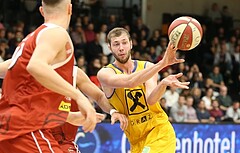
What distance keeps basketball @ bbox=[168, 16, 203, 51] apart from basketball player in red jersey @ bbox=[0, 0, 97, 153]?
1.45 metres

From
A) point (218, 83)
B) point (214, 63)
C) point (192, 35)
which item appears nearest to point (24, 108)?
point (192, 35)

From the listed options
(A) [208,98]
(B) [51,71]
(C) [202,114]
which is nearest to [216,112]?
(A) [208,98]

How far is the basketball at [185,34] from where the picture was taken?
5359mm

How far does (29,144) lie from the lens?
411 centimetres

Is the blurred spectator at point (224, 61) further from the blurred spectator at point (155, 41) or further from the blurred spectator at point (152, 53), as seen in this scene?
the blurred spectator at point (152, 53)

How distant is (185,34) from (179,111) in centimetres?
801

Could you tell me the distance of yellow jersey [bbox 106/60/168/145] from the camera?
619cm

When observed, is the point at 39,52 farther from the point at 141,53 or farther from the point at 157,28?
the point at 157,28

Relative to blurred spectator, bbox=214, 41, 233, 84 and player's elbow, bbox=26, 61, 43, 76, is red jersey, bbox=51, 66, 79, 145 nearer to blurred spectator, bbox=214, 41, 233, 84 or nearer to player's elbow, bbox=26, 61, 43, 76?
player's elbow, bbox=26, 61, 43, 76

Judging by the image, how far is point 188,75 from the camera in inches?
615

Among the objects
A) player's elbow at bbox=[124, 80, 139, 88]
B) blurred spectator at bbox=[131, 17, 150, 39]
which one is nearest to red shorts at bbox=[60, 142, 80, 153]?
player's elbow at bbox=[124, 80, 139, 88]

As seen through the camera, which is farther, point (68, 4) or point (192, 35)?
point (192, 35)

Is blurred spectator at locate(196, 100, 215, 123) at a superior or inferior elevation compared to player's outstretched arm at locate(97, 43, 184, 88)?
inferior

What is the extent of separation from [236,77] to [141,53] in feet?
12.6
